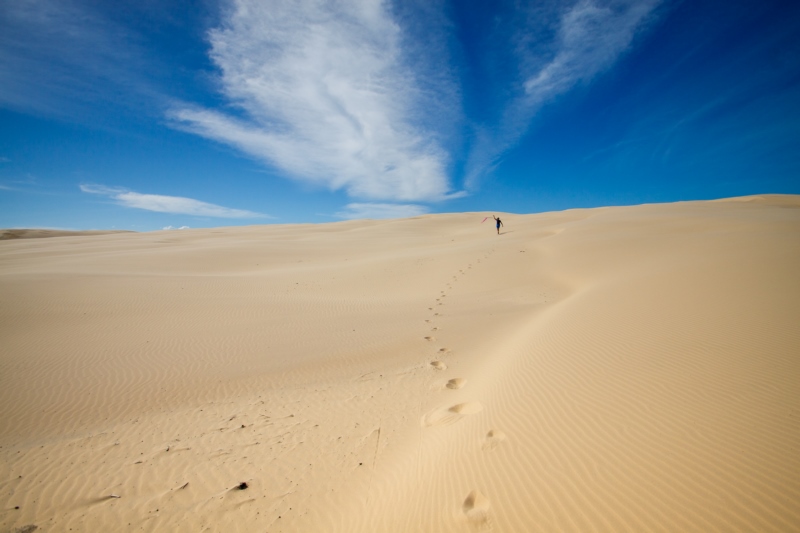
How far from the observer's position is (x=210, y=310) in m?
10.4

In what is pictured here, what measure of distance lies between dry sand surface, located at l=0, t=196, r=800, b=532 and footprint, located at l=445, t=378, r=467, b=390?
1.5 inches

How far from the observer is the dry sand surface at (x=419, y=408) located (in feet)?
9.50

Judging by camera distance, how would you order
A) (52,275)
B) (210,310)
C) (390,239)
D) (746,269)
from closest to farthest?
(746,269) < (210,310) < (52,275) < (390,239)

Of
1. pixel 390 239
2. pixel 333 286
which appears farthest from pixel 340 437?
pixel 390 239

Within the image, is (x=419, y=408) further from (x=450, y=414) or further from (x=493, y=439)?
(x=493, y=439)

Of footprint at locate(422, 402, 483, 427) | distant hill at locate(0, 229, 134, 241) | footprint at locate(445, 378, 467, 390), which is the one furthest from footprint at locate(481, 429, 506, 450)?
distant hill at locate(0, 229, 134, 241)

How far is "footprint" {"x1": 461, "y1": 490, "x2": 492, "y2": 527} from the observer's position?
9.29ft

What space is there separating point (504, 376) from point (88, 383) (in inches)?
308

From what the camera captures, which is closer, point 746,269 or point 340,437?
point 340,437

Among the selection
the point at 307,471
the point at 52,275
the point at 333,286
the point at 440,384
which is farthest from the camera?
the point at 333,286

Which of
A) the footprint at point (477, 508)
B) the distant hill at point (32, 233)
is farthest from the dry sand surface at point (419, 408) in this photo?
the distant hill at point (32, 233)

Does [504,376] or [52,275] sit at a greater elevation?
[52,275]

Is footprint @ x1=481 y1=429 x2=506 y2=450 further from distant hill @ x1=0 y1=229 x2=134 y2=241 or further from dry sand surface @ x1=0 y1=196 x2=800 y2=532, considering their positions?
distant hill @ x1=0 y1=229 x2=134 y2=241

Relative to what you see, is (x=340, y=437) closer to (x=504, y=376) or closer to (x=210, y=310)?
(x=504, y=376)
